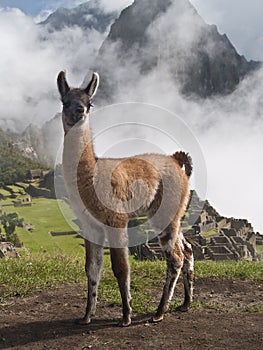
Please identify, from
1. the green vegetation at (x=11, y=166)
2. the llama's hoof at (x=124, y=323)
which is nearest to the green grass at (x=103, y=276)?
the llama's hoof at (x=124, y=323)

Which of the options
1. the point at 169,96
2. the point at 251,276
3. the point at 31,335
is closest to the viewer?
the point at 31,335

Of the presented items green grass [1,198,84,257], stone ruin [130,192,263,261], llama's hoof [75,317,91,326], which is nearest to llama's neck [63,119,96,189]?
llama's hoof [75,317,91,326]

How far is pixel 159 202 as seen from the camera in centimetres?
689

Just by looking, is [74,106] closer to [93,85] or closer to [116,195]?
[93,85]

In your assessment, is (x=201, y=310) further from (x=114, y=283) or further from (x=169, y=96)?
(x=169, y=96)

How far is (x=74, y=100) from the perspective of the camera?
19.1 ft

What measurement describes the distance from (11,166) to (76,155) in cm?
10692

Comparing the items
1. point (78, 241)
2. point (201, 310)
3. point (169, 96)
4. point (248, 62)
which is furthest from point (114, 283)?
point (248, 62)

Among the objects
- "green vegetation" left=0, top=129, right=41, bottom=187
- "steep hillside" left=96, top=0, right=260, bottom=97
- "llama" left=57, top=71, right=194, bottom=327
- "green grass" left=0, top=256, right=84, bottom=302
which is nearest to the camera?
"llama" left=57, top=71, right=194, bottom=327

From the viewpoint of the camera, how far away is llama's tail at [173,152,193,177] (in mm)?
7551

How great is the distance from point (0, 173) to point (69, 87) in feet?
331

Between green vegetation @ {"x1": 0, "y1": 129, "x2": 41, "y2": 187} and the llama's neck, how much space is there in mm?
92315

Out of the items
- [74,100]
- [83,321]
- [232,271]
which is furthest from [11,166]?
[74,100]

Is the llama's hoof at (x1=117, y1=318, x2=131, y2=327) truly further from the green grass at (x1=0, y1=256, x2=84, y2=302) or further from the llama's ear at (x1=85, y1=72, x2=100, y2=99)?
the llama's ear at (x1=85, y1=72, x2=100, y2=99)
